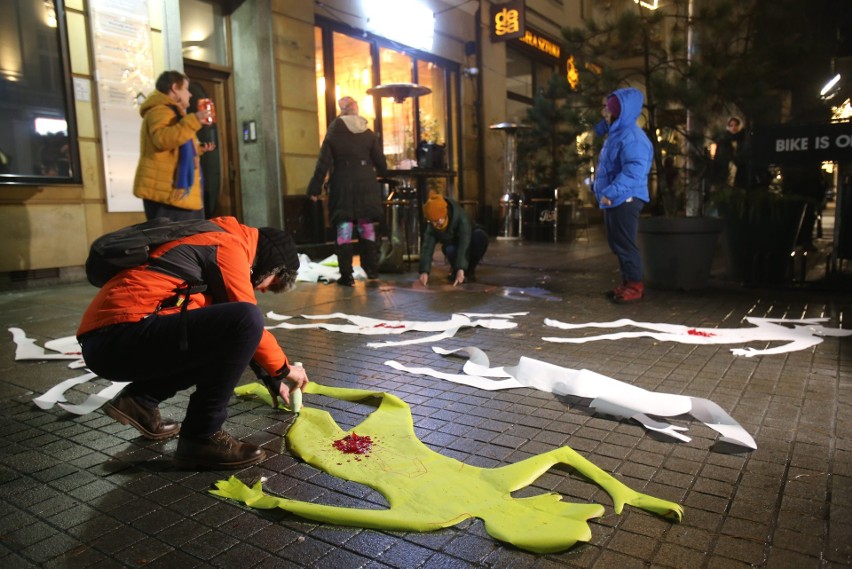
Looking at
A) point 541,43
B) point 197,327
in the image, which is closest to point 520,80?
point 541,43

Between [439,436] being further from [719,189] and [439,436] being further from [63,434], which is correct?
[719,189]

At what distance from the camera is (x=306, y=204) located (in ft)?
33.8

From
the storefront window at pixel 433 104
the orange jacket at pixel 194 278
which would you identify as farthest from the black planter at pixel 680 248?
the storefront window at pixel 433 104

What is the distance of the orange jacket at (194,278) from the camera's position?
2.29m

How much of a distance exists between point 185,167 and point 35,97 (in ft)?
8.45

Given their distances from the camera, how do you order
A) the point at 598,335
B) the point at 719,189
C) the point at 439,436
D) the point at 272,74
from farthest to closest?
1. the point at 272,74
2. the point at 719,189
3. the point at 598,335
4. the point at 439,436

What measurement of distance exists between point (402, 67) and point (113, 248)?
38.5 feet

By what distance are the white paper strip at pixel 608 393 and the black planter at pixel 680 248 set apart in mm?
3378

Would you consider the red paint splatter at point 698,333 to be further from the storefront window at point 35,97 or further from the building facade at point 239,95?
the storefront window at point 35,97

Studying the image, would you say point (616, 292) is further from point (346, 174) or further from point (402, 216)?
point (402, 216)

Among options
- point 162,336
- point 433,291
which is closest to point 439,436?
point 162,336

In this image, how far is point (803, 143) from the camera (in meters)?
5.92

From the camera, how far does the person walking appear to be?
7.29m

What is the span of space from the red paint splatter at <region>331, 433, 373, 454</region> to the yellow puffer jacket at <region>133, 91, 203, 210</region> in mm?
3826
